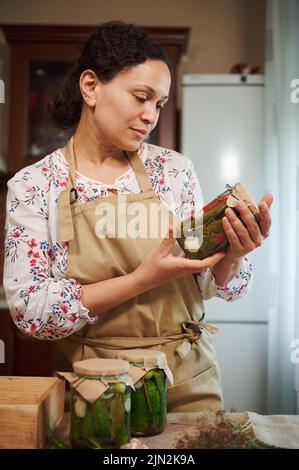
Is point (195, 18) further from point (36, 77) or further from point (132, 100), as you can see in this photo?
point (132, 100)

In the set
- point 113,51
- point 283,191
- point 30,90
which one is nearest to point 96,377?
point 113,51

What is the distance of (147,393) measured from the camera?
2.12 ft

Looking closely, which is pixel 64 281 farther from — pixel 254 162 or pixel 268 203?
pixel 254 162

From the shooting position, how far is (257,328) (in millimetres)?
1941

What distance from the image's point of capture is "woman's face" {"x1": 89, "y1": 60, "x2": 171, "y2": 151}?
0.80 meters

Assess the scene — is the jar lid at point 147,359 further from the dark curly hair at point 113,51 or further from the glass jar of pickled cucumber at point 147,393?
the dark curly hair at point 113,51

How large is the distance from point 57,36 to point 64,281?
1.50 metres

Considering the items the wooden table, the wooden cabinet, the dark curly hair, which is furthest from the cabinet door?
the wooden table

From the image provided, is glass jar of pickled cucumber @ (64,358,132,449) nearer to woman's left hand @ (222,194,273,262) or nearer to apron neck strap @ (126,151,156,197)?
woman's left hand @ (222,194,273,262)

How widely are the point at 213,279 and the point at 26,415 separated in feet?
1.21

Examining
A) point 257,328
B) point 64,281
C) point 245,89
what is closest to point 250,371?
point 257,328

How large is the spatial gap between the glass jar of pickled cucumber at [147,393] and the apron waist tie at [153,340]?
15 cm

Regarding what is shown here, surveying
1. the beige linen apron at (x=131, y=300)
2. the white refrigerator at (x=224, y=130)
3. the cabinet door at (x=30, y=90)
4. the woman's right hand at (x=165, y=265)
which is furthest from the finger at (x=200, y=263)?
the cabinet door at (x=30, y=90)

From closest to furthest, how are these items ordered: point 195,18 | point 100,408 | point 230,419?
point 100,408
point 230,419
point 195,18
